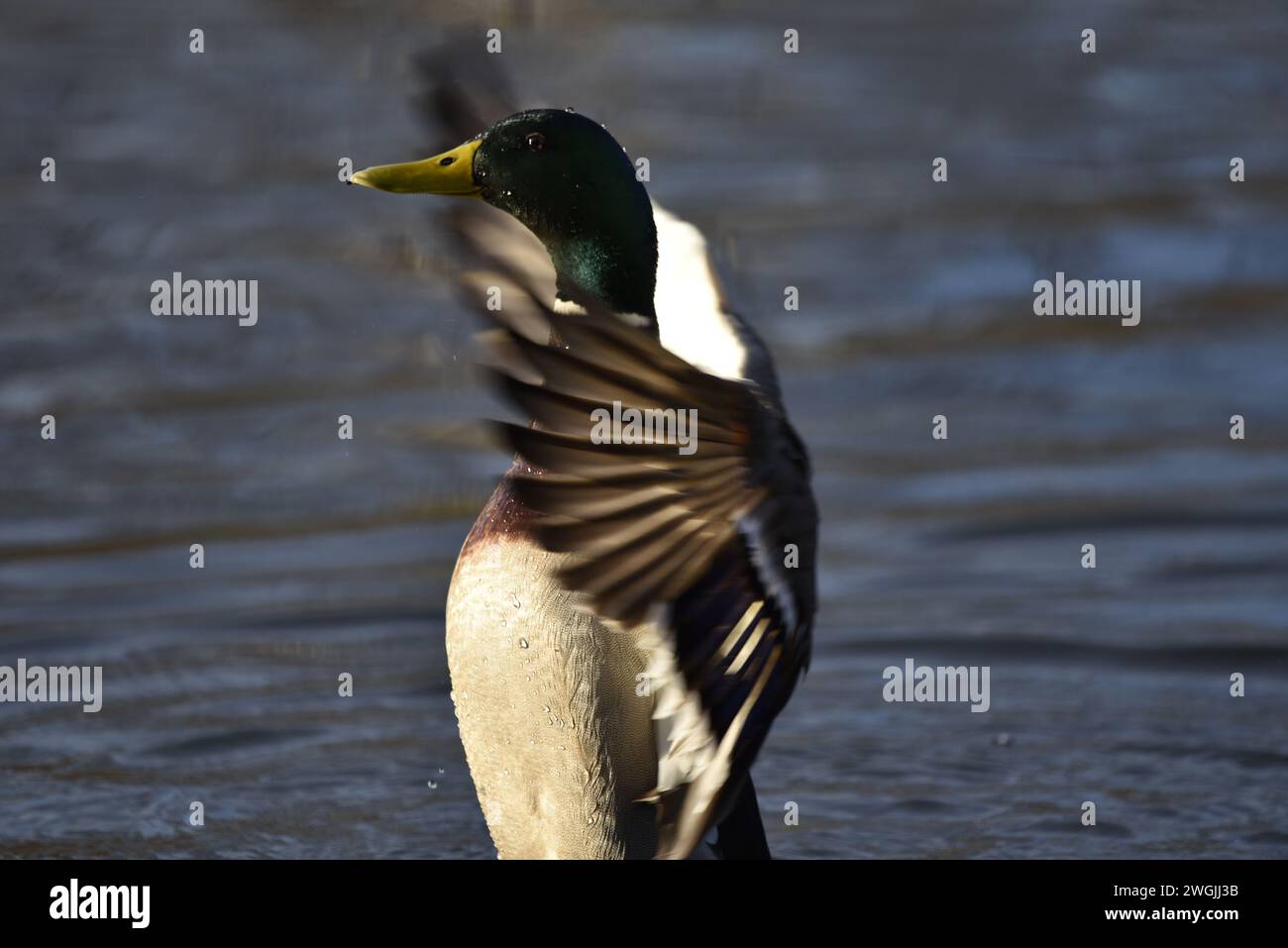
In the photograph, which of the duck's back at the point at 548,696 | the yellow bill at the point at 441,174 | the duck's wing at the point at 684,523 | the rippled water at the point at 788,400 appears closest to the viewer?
the duck's wing at the point at 684,523

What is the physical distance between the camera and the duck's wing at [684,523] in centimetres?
331

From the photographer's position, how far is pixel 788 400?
7.23m

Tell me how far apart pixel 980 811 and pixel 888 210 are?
4.17m

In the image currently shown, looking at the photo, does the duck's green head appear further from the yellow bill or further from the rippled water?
the rippled water

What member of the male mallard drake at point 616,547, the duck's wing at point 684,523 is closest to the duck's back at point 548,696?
the male mallard drake at point 616,547

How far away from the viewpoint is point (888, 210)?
885 centimetres

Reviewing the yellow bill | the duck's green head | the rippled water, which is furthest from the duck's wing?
the rippled water

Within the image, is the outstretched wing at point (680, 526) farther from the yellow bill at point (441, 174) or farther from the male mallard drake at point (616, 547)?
the yellow bill at point (441, 174)

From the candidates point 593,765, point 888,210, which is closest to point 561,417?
point 593,765

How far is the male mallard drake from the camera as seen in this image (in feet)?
11.0

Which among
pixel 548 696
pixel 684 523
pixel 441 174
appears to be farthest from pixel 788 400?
pixel 684 523

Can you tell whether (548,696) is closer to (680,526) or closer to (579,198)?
(680,526)

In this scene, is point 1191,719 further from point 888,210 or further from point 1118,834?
point 888,210

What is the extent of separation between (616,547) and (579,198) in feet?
3.12
